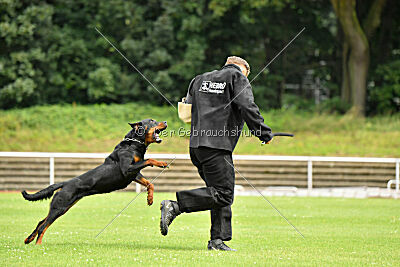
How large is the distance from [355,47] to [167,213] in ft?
59.0

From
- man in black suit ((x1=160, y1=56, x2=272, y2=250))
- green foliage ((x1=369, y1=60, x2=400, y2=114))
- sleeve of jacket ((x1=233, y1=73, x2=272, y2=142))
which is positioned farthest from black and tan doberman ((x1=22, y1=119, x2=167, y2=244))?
green foliage ((x1=369, y1=60, x2=400, y2=114))

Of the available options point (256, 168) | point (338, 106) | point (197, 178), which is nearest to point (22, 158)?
point (197, 178)

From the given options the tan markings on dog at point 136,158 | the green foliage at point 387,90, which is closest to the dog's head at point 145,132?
the tan markings on dog at point 136,158

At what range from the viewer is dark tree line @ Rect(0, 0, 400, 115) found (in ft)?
76.7

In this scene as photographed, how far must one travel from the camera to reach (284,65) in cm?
2745

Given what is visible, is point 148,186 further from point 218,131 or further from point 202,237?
point 202,237

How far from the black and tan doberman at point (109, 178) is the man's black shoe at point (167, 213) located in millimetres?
402

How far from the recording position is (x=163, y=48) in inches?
968

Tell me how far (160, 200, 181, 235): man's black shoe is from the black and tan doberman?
40cm

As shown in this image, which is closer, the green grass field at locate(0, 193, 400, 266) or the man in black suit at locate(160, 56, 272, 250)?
the green grass field at locate(0, 193, 400, 266)

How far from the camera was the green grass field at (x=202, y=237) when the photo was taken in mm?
6082

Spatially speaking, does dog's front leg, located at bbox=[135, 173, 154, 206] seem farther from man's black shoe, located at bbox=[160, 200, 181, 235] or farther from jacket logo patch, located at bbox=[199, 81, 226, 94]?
jacket logo patch, located at bbox=[199, 81, 226, 94]

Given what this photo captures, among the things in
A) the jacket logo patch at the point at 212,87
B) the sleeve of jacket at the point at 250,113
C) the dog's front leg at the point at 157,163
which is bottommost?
the dog's front leg at the point at 157,163

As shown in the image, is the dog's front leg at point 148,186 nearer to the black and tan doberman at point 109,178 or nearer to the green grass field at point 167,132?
the black and tan doberman at point 109,178
